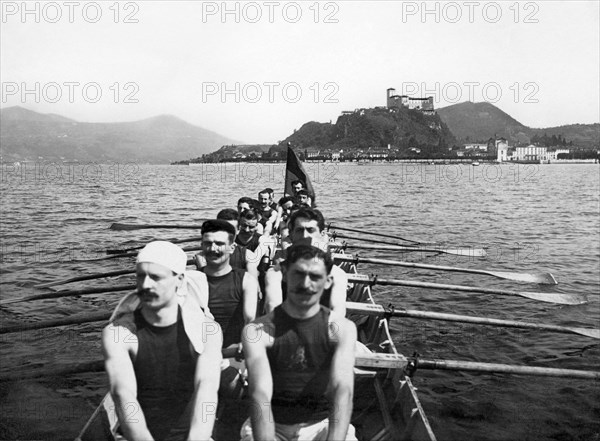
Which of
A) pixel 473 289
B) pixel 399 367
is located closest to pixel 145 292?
pixel 399 367

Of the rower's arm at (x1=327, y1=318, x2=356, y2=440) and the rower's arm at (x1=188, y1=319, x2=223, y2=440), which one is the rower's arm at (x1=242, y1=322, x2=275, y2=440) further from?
the rower's arm at (x1=327, y1=318, x2=356, y2=440)

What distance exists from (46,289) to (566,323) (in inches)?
557

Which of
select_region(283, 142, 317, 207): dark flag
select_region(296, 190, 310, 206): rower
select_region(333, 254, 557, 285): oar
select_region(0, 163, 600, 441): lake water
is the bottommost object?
select_region(0, 163, 600, 441): lake water

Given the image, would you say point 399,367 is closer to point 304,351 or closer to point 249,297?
point 249,297

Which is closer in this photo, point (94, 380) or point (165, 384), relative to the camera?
point (165, 384)

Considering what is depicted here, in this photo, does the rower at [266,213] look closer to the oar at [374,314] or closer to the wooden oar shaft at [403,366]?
the oar at [374,314]

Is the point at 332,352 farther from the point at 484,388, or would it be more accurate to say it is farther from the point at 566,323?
the point at 566,323

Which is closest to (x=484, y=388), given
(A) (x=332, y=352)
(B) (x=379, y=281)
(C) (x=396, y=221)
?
(B) (x=379, y=281)

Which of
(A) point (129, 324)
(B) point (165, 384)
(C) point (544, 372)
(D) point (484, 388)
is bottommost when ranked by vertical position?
(D) point (484, 388)

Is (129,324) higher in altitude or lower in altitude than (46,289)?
higher

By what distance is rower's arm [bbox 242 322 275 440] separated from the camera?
3797mm

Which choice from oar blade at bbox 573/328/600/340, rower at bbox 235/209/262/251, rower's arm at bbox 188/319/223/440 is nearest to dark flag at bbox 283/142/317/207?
rower at bbox 235/209/262/251

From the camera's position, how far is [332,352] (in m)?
3.96

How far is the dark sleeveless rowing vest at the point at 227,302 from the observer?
18.3 feet
